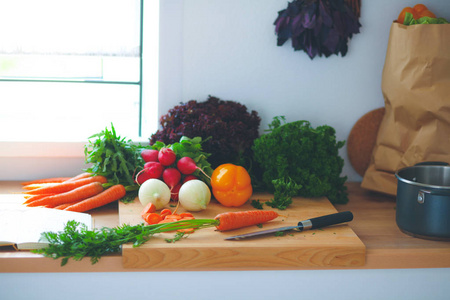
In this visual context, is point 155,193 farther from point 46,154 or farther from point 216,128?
point 46,154

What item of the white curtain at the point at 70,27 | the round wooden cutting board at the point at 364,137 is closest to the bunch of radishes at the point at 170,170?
the white curtain at the point at 70,27

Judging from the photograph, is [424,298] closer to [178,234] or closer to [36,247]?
[178,234]

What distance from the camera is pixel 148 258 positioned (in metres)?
1.14

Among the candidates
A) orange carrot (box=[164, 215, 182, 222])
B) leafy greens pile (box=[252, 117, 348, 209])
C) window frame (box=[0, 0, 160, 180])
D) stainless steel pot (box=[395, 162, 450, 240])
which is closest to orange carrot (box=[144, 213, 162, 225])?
orange carrot (box=[164, 215, 182, 222])

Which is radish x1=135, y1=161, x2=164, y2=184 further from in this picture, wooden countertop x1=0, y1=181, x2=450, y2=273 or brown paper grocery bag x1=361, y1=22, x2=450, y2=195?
brown paper grocery bag x1=361, y1=22, x2=450, y2=195

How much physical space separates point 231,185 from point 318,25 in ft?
2.21

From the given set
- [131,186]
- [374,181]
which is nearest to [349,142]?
[374,181]

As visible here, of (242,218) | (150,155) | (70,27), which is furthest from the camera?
(70,27)

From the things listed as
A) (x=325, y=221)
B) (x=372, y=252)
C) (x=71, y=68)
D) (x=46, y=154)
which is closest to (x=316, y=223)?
(x=325, y=221)

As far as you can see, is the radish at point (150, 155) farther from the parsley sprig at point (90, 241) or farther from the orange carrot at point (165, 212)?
the parsley sprig at point (90, 241)

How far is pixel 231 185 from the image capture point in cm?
139

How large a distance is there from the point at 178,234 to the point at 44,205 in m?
0.50

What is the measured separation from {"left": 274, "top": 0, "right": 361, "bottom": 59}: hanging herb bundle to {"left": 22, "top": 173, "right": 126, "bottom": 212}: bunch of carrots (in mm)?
804

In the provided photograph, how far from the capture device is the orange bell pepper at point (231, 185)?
140 centimetres
